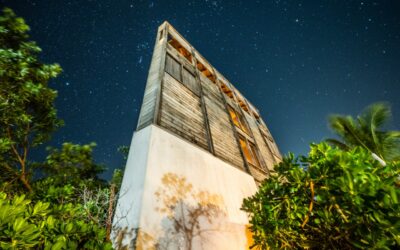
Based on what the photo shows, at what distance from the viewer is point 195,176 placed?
4680 mm

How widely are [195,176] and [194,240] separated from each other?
4.57 feet

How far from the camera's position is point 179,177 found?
426 cm

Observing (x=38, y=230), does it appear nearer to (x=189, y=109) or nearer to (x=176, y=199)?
(x=176, y=199)

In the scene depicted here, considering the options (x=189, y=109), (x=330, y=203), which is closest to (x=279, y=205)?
(x=330, y=203)

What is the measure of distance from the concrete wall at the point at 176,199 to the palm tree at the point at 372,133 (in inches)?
349

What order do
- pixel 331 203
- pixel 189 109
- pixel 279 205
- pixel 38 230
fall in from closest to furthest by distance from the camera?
pixel 38 230
pixel 331 203
pixel 279 205
pixel 189 109

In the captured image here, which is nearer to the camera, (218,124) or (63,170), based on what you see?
(63,170)

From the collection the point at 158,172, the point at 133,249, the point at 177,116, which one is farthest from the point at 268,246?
the point at 177,116

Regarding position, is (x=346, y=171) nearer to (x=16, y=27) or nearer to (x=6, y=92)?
(x=16, y=27)

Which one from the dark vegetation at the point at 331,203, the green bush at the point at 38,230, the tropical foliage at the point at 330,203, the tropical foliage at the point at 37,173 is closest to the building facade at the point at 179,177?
the tropical foliage at the point at 37,173

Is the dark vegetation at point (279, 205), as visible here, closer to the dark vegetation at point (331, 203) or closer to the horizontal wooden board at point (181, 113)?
the dark vegetation at point (331, 203)

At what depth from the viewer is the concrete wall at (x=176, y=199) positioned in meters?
3.25

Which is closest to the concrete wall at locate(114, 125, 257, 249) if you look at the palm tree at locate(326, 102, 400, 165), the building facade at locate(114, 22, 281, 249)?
the building facade at locate(114, 22, 281, 249)

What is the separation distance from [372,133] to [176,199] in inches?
441
